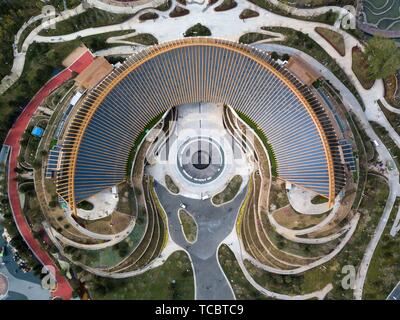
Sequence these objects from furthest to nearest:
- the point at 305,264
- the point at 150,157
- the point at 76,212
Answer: the point at 150,157
the point at 305,264
the point at 76,212

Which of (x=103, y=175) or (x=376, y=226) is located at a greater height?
(x=103, y=175)

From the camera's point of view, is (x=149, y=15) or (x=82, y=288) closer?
(x=82, y=288)

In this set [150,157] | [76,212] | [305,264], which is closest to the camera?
[76,212]

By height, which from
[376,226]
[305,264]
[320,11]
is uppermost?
[320,11]

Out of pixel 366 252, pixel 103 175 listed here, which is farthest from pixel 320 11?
pixel 103 175

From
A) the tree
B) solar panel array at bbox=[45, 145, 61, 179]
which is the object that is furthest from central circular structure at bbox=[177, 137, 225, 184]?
the tree
